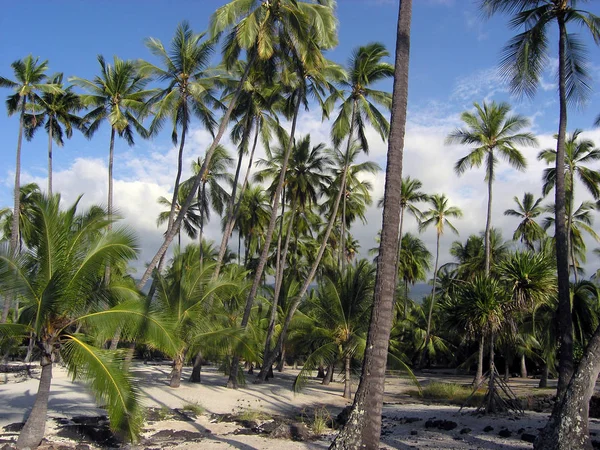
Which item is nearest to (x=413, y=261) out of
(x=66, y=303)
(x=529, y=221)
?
(x=529, y=221)

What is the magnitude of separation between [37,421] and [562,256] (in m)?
12.1

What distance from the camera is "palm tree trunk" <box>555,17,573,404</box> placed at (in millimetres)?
10453

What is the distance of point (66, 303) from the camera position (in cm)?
1010

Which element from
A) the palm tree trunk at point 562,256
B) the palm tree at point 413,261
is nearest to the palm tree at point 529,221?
the palm tree at point 413,261

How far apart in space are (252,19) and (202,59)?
12.4 feet

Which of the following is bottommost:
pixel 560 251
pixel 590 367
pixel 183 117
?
pixel 590 367

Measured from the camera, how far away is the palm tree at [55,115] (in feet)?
100

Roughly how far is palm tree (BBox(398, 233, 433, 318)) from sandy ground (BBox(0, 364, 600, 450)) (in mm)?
23683

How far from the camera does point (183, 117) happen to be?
67.6 feet

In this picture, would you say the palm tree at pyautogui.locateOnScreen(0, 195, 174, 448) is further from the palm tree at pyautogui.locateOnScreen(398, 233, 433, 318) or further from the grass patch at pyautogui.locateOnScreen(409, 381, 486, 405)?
the palm tree at pyautogui.locateOnScreen(398, 233, 433, 318)

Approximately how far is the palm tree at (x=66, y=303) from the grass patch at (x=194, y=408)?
6.03m

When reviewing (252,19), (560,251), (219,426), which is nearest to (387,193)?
(560,251)

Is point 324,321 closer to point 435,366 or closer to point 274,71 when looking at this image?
point 274,71

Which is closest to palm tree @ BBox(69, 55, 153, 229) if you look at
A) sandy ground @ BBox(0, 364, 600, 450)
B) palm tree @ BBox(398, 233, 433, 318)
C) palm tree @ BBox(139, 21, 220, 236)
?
palm tree @ BBox(139, 21, 220, 236)
